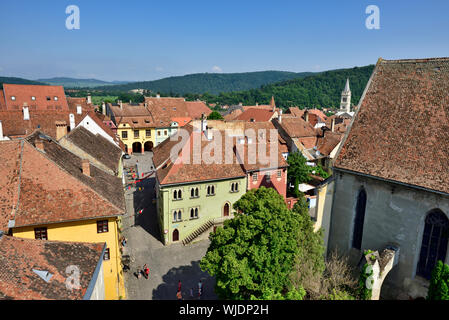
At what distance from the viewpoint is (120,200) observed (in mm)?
27297

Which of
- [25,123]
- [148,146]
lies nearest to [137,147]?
[148,146]

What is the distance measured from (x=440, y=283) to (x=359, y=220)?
7915 millimetres

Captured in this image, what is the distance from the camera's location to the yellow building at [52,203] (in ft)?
73.6

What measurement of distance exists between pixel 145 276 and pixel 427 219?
82.1 feet

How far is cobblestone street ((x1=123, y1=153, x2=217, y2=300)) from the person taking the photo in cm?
2880

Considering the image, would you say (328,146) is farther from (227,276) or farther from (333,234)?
(227,276)

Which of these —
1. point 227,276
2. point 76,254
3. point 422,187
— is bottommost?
point 227,276

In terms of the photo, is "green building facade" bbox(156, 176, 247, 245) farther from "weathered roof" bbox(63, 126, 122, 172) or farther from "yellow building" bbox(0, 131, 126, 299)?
"yellow building" bbox(0, 131, 126, 299)

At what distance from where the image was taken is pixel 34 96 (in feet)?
256

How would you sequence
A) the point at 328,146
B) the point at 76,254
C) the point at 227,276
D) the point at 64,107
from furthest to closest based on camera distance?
1. the point at 64,107
2. the point at 328,146
3. the point at 227,276
4. the point at 76,254

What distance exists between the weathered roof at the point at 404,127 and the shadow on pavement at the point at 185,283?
654 inches

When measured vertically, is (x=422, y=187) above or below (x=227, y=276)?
above

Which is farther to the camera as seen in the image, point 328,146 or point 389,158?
point 328,146
